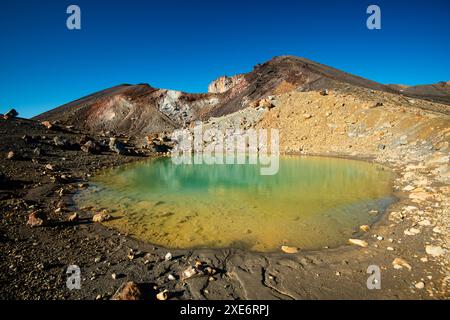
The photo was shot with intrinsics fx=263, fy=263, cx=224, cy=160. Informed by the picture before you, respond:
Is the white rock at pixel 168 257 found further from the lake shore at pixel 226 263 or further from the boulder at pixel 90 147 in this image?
the boulder at pixel 90 147

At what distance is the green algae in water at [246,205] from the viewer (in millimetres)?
8203

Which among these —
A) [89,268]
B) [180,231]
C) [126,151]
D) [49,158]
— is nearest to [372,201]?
[180,231]

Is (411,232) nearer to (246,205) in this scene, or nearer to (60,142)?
(246,205)

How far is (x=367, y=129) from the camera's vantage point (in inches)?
1032

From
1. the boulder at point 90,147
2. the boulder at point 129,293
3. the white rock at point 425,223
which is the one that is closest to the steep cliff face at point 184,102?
the boulder at point 90,147

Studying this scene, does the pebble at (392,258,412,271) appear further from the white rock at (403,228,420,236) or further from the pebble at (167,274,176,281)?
the pebble at (167,274,176,281)

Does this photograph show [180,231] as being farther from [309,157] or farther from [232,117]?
[232,117]

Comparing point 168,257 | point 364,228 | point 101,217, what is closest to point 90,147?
point 101,217

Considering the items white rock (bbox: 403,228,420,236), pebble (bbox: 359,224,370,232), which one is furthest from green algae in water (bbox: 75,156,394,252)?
white rock (bbox: 403,228,420,236)

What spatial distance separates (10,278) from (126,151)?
24928 millimetres

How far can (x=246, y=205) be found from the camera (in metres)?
11.4

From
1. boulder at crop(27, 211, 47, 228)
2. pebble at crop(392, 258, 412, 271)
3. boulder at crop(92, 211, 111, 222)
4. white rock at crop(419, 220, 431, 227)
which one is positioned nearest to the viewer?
pebble at crop(392, 258, 412, 271)

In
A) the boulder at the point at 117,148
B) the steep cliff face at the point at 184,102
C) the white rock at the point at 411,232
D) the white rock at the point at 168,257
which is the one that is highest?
the steep cliff face at the point at 184,102

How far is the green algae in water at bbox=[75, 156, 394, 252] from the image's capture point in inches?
323
